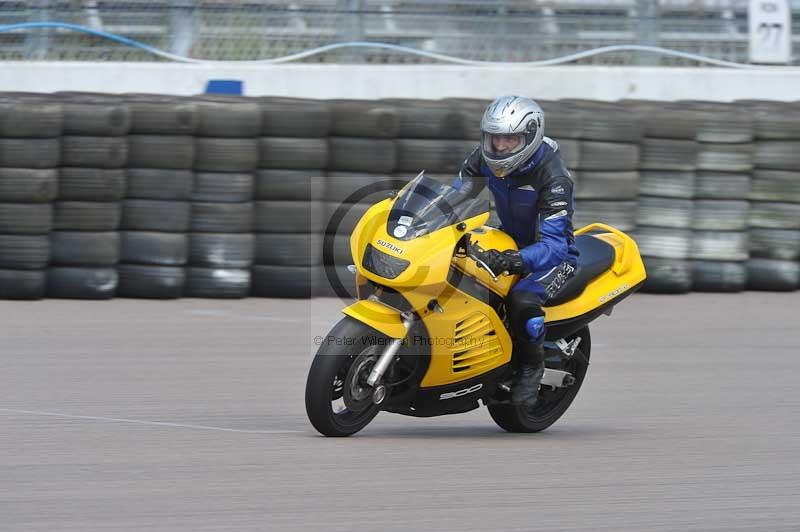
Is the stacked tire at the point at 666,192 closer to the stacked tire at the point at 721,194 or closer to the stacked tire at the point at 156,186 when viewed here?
the stacked tire at the point at 721,194

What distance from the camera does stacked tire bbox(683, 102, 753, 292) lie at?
35.4ft

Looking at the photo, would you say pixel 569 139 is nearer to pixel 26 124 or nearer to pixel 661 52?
pixel 661 52

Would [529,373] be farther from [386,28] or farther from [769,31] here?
[769,31]

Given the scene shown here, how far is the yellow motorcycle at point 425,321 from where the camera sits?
5.39 metres

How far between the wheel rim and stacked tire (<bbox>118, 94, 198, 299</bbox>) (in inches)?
172

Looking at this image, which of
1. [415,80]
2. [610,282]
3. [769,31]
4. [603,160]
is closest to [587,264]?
[610,282]

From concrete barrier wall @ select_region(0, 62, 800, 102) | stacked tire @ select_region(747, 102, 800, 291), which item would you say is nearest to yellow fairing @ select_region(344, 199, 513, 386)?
stacked tire @ select_region(747, 102, 800, 291)

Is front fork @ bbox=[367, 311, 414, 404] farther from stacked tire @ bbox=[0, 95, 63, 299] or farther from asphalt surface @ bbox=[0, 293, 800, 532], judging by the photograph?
stacked tire @ bbox=[0, 95, 63, 299]

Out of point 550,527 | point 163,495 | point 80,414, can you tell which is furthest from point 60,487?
point 550,527

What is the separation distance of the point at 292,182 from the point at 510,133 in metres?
4.41

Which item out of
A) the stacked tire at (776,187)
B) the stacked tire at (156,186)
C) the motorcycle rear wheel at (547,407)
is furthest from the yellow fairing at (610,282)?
the stacked tire at (776,187)

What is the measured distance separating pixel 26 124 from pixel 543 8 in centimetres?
599

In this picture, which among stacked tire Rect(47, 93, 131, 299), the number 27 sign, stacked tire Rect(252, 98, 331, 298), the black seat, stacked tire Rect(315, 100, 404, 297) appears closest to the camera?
the black seat

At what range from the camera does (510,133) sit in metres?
5.70
